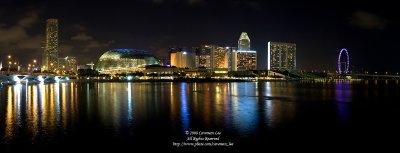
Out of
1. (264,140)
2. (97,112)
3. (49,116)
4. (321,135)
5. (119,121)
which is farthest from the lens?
(97,112)

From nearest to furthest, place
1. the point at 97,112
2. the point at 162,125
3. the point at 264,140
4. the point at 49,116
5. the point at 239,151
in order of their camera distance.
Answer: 1. the point at 239,151
2. the point at 264,140
3. the point at 162,125
4. the point at 49,116
5. the point at 97,112

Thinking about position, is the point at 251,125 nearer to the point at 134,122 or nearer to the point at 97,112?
the point at 134,122

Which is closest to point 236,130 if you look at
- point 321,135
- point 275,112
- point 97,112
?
point 321,135

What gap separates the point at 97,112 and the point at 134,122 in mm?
5855

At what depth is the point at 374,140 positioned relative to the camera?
16.7 meters

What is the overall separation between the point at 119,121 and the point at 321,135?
10.4 meters

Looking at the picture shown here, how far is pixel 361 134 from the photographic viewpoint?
59.9ft

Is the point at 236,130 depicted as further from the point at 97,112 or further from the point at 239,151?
the point at 97,112

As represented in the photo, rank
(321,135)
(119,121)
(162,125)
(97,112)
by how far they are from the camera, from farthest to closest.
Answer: (97,112)
(119,121)
(162,125)
(321,135)

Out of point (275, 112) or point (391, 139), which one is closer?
point (391, 139)

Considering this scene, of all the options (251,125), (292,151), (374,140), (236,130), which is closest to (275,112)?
(251,125)

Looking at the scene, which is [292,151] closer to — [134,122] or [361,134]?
[361,134]

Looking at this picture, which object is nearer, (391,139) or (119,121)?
(391,139)

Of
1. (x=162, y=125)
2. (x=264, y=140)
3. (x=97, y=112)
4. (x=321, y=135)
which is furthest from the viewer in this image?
(x=97, y=112)
